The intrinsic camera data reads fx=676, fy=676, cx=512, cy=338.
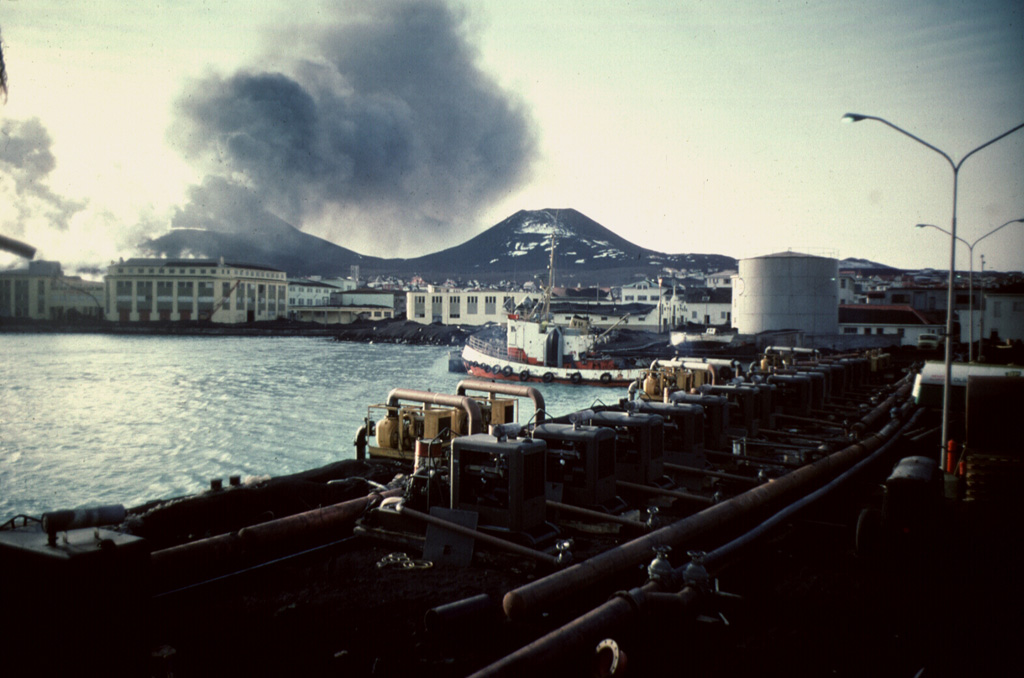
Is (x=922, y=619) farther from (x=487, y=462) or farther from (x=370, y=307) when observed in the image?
(x=370, y=307)

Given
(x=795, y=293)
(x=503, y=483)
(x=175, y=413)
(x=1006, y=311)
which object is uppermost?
(x=795, y=293)

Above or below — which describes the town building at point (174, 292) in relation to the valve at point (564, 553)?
above

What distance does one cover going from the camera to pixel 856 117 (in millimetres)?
14680

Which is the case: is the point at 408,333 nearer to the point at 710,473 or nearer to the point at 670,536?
the point at 710,473

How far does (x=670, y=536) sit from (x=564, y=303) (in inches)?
4357

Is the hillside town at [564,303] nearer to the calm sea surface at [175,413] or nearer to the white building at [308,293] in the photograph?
the white building at [308,293]

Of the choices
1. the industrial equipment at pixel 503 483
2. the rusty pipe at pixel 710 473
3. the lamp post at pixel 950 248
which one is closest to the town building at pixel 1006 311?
the lamp post at pixel 950 248

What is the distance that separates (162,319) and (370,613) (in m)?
135

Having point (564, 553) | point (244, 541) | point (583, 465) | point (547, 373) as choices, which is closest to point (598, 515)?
point (583, 465)

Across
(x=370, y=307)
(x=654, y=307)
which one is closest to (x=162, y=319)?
(x=370, y=307)

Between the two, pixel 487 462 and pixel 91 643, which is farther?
pixel 487 462

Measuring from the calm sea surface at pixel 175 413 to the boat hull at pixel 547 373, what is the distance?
4.20 feet

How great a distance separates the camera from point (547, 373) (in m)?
63.0

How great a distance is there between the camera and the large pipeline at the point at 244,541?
9.91 meters
